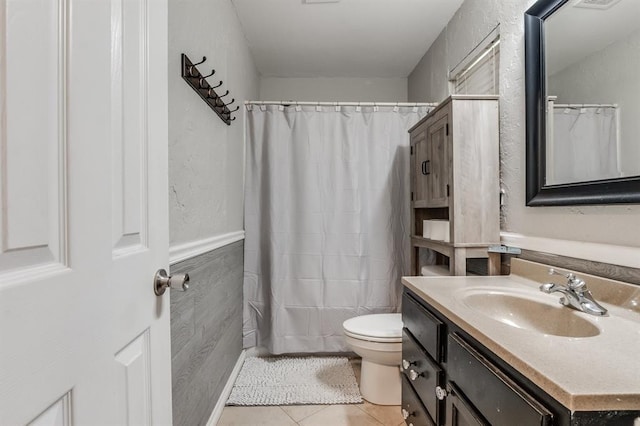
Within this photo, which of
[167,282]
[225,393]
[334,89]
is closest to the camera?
[167,282]

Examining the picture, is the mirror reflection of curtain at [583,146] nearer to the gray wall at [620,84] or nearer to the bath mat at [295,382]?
the gray wall at [620,84]

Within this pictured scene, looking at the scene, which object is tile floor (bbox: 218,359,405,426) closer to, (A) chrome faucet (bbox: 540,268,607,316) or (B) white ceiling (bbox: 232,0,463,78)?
(A) chrome faucet (bbox: 540,268,607,316)

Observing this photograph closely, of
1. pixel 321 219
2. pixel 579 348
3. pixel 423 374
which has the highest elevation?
pixel 321 219

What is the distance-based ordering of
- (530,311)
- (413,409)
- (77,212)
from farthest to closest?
(413,409) → (530,311) → (77,212)

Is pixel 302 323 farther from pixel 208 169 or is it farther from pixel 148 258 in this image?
pixel 148 258

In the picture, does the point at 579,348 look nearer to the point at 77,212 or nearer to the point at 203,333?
the point at 77,212

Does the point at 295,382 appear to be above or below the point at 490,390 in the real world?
below

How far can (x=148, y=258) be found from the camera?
2.29 ft

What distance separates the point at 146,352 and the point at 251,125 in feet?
6.29

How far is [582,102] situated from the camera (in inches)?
43.3

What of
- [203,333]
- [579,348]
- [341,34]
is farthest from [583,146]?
[341,34]

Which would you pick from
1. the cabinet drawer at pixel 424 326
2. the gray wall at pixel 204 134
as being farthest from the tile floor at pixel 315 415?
the gray wall at pixel 204 134

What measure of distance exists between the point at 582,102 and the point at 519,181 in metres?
0.40

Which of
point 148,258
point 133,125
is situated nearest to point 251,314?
point 148,258
